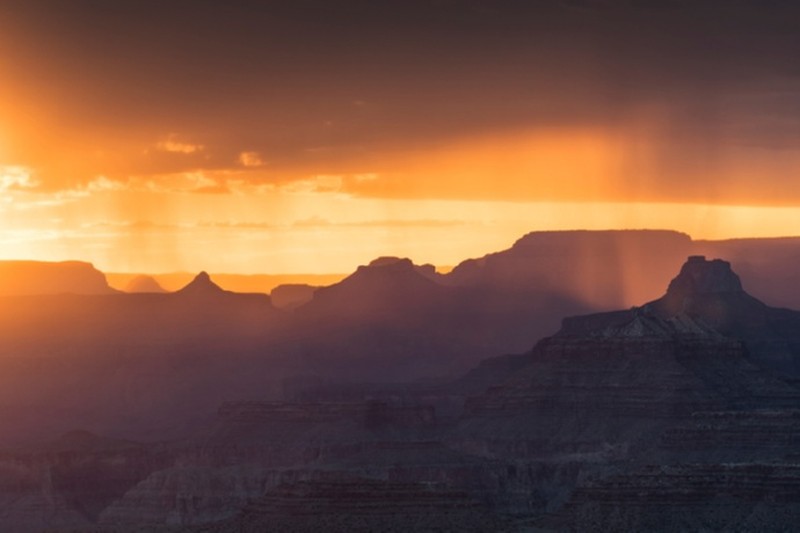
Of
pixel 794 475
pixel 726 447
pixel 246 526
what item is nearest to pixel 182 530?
pixel 246 526

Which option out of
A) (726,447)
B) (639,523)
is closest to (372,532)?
(639,523)

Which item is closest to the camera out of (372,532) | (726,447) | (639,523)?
(372,532)

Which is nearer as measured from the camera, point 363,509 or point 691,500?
point 363,509

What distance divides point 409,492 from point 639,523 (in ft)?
43.2

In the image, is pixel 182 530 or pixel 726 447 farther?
pixel 726 447

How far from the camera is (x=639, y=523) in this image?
16362 centimetres

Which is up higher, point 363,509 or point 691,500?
point 363,509

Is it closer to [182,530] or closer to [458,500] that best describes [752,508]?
[458,500]

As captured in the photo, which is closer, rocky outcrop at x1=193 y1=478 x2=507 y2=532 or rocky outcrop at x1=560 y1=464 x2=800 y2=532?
rocky outcrop at x1=193 y1=478 x2=507 y2=532

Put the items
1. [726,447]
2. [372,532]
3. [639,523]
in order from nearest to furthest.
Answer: [372,532], [639,523], [726,447]

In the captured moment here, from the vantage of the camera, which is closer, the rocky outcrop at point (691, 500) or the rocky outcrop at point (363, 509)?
the rocky outcrop at point (363, 509)

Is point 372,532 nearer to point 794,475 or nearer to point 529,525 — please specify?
point 529,525

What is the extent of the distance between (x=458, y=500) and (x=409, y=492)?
8.94 ft

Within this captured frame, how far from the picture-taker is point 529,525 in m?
165
